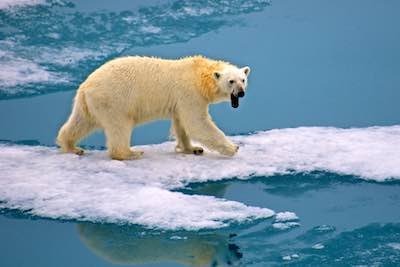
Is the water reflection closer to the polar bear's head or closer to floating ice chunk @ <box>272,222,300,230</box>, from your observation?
the polar bear's head

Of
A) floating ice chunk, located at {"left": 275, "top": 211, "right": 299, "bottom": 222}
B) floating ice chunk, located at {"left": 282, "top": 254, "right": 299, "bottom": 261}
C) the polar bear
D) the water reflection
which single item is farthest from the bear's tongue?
the water reflection

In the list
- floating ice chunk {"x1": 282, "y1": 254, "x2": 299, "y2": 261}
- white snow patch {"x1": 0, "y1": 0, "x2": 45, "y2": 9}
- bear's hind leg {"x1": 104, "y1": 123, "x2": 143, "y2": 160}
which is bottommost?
floating ice chunk {"x1": 282, "y1": 254, "x2": 299, "y2": 261}

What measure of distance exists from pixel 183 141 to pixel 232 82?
0.78m

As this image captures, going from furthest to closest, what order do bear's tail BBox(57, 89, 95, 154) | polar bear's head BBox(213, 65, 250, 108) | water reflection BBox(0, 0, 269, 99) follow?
water reflection BBox(0, 0, 269, 99), bear's tail BBox(57, 89, 95, 154), polar bear's head BBox(213, 65, 250, 108)

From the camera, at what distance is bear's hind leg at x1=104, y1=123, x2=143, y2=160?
7008 millimetres

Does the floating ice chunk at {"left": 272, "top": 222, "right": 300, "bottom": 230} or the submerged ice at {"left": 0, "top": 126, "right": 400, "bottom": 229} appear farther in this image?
the submerged ice at {"left": 0, "top": 126, "right": 400, "bottom": 229}

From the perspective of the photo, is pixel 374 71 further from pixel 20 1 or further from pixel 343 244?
pixel 20 1

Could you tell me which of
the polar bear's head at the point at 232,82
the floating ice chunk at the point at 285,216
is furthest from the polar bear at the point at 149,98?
the floating ice chunk at the point at 285,216

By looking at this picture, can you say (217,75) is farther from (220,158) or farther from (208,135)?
(220,158)

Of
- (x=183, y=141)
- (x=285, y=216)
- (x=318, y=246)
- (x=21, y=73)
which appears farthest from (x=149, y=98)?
(x=21, y=73)

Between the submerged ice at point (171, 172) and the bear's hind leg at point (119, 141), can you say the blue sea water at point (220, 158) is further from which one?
the bear's hind leg at point (119, 141)

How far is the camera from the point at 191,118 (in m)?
7.11

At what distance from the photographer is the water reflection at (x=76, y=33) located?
9.16 metres

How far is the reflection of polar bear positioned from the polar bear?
137cm
